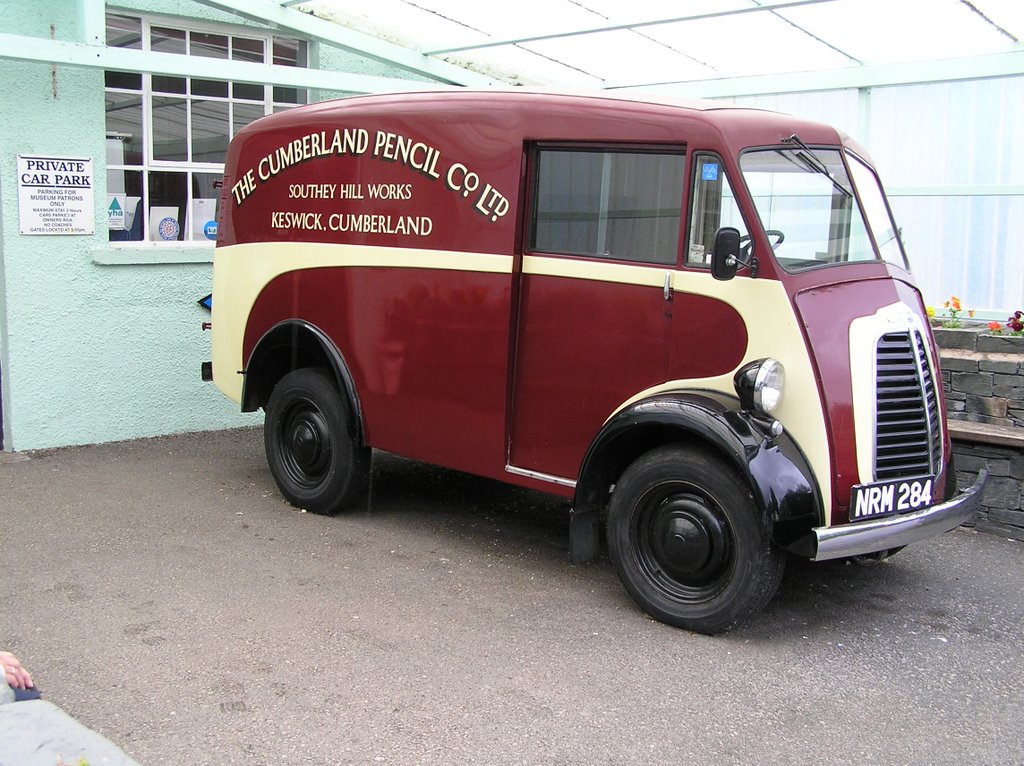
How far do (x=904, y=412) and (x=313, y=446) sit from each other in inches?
137

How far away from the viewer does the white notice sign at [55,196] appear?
7480 mm

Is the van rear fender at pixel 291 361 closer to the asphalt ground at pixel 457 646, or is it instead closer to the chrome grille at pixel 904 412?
the asphalt ground at pixel 457 646

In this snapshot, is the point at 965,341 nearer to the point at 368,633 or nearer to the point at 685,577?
the point at 685,577

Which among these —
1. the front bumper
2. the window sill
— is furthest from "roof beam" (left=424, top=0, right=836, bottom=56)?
the front bumper

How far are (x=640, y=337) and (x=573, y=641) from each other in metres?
1.44

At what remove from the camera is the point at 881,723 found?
162 inches

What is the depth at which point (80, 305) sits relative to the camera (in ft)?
25.7

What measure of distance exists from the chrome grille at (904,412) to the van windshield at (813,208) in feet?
1.73

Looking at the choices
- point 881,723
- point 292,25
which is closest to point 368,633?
point 881,723

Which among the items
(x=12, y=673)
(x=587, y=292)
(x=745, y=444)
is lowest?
(x=12, y=673)

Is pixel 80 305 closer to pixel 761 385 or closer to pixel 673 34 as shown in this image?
pixel 673 34

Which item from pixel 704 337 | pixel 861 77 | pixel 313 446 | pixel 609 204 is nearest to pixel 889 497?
pixel 704 337

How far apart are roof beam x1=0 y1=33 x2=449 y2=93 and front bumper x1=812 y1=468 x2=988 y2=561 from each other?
12.4ft

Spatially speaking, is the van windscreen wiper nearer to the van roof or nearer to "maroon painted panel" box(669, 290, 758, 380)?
the van roof
